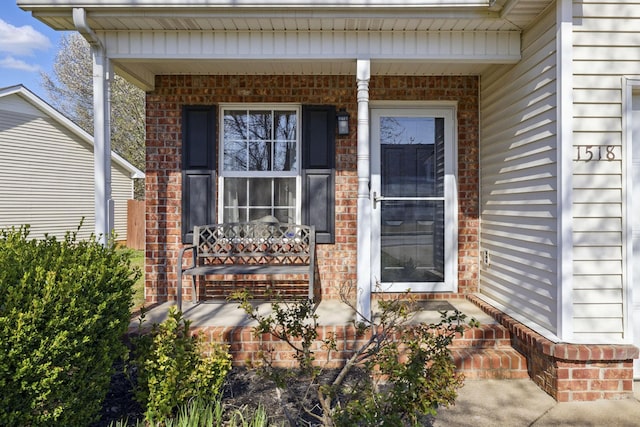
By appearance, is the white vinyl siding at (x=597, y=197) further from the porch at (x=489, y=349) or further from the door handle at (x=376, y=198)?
the door handle at (x=376, y=198)

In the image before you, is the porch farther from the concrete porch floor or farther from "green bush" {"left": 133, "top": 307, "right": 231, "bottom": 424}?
"green bush" {"left": 133, "top": 307, "right": 231, "bottom": 424}

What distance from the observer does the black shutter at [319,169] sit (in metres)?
4.34

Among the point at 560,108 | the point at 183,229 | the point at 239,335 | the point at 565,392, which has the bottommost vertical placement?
the point at 565,392

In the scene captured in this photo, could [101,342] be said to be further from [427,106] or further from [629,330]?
[427,106]

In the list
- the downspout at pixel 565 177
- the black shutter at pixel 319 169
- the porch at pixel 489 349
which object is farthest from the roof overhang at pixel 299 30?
the porch at pixel 489 349

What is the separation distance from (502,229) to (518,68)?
148 centimetres

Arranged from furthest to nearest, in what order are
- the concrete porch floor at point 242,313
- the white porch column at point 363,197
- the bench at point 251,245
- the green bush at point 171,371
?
the bench at point 251,245
the concrete porch floor at point 242,313
the white porch column at point 363,197
the green bush at point 171,371

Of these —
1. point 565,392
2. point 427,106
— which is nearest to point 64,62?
point 427,106

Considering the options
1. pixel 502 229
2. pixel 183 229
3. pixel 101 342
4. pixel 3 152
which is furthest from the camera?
pixel 3 152

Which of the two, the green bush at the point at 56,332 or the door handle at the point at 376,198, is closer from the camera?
the green bush at the point at 56,332

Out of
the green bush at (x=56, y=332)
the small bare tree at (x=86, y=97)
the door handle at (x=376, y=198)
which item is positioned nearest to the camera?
the green bush at (x=56, y=332)

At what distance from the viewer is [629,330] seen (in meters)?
2.78

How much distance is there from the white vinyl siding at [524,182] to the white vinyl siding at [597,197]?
0.49 ft

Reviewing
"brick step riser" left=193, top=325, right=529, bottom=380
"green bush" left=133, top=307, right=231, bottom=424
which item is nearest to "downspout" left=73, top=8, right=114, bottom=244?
"brick step riser" left=193, top=325, right=529, bottom=380
